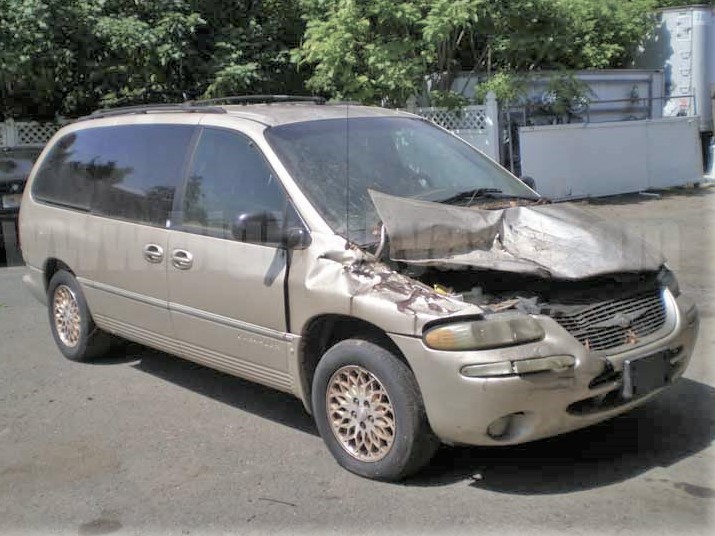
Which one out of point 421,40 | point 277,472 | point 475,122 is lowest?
point 277,472

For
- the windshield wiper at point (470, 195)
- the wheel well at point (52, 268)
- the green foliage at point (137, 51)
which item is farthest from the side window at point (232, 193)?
the green foliage at point (137, 51)

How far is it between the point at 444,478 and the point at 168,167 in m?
2.61

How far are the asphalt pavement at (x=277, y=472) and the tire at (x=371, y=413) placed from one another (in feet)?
0.42

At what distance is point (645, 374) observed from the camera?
13.4 feet

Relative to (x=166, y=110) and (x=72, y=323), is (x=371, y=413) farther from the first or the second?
(x=72, y=323)

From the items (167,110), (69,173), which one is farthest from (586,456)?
(69,173)

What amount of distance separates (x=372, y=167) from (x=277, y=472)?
71.7 inches

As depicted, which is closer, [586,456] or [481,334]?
[481,334]

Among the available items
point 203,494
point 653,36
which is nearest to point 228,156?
point 203,494

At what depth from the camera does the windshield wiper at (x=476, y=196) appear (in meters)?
4.88

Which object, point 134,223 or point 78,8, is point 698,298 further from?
point 78,8

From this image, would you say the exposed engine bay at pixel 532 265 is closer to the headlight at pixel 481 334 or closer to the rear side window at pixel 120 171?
the headlight at pixel 481 334

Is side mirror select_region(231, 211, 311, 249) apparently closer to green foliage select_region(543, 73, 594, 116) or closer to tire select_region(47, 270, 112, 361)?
tire select_region(47, 270, 112, 361)

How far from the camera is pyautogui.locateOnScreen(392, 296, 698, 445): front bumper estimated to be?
373cm
